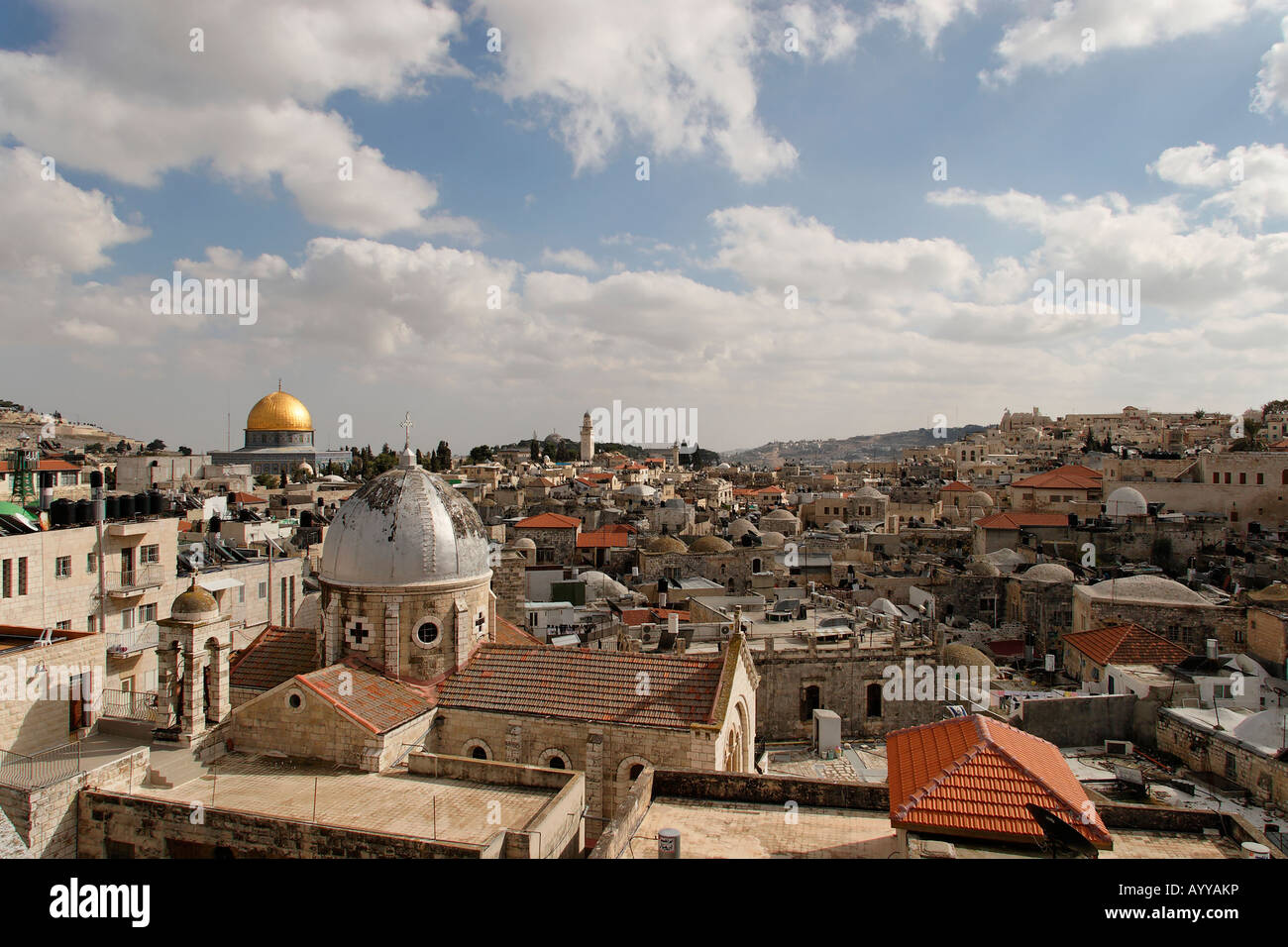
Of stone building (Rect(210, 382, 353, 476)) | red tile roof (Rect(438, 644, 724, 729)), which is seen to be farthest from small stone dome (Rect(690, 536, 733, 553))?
stone building (Rect(210, 382, 353, 476))

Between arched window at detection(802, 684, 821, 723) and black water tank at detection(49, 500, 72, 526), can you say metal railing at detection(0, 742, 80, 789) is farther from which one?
arched window at detection(802, 684, 821, 723)

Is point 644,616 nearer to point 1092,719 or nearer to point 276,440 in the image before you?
point 1092,719

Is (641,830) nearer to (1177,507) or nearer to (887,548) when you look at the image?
(887,548)

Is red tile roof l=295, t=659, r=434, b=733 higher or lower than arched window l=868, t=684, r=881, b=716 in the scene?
higher

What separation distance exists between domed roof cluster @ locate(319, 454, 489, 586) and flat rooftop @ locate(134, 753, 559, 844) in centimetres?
393

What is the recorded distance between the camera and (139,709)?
17281 millimetres

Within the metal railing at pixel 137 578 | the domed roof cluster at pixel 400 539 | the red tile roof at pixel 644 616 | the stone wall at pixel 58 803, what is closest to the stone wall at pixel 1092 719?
the domed roof cluster at pixel 400 539

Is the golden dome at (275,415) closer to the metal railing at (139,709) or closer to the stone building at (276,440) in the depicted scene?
the stone building at (276,440)

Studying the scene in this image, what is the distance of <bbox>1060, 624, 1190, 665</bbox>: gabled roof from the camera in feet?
76.0

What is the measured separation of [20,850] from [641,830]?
898 cm

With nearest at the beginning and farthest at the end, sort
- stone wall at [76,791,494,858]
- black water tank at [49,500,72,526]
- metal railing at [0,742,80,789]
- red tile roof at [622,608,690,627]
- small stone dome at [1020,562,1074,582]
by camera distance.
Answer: stone wall at [76,791,494,858], metal railing at [0,742,80,789], black water tank at [49,500,72,526], red tile roof at [622,608,690,627], small stone dome at [1020,562,1074,582]
